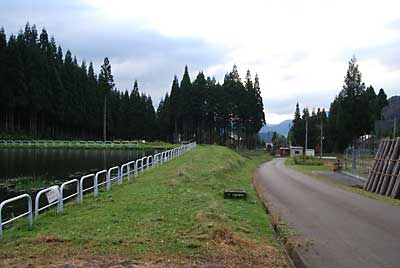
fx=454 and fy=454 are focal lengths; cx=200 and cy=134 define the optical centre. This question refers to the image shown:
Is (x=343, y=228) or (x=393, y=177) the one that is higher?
(x=393, y=177)

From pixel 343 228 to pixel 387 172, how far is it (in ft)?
39.2

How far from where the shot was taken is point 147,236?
26.5 feet

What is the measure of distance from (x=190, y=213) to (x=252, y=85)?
263ft

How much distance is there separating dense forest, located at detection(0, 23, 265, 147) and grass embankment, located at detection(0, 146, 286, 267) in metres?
57.4

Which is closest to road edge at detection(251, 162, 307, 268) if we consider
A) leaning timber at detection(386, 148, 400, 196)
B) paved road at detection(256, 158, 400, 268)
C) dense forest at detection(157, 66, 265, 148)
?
paved road at detection(256, 158, 400, 268)

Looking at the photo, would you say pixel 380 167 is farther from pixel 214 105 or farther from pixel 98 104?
pixel 98 104

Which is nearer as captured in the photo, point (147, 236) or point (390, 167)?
point (147, 236)

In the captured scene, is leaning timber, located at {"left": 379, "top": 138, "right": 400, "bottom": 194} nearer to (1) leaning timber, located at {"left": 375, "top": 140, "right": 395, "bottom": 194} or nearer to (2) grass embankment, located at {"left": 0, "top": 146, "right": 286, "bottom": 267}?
(1) leaning timber, located at {"left": 375, "top": 140, "right": 395, "bottom": 194}

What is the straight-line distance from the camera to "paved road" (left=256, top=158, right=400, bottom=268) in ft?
25.2

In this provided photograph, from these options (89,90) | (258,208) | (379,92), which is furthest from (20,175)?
(379,92)

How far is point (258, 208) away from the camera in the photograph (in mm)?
13602

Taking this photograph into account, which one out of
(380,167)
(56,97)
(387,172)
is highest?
(56,97)

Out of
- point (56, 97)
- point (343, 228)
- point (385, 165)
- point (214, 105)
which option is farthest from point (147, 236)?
point (214, 105)

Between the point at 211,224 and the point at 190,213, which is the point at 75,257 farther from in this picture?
the point at 190,213
